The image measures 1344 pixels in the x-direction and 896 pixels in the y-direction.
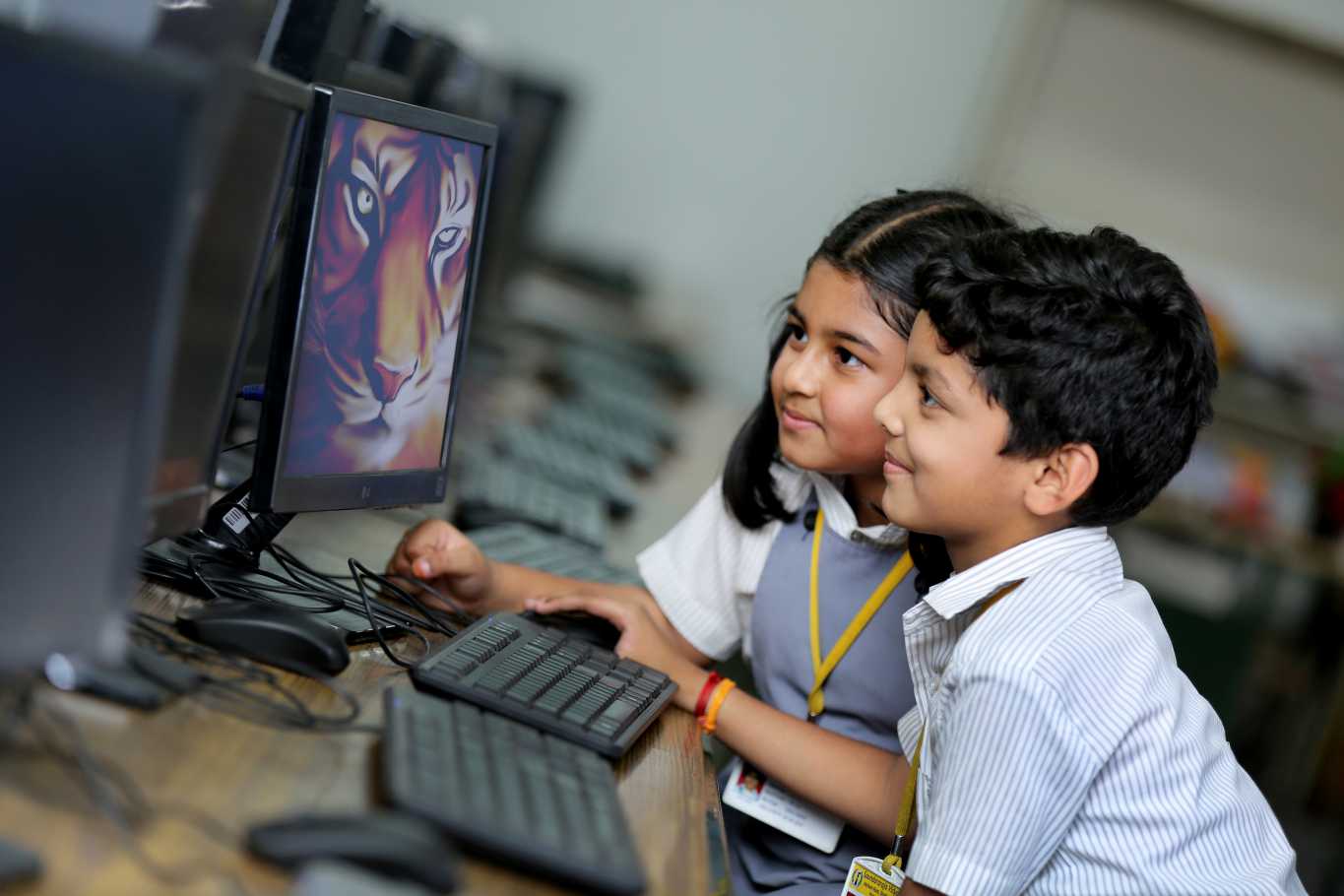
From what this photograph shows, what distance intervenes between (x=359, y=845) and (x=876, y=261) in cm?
98

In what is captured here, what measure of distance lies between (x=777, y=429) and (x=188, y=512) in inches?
31.9

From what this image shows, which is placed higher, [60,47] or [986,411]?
[60,47]

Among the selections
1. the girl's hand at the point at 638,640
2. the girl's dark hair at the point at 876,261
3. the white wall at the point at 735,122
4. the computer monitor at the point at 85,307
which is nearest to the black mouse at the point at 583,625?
the girl's hand at the point at 638,640

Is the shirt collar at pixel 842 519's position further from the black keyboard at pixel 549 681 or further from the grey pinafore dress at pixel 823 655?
the black keyboard at pixel 549 681

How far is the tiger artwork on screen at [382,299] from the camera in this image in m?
1.18

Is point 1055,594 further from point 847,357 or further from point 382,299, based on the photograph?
point 382,299

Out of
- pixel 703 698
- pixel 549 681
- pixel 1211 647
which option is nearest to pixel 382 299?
pixel 549 681

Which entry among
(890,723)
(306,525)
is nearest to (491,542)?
(306,525)

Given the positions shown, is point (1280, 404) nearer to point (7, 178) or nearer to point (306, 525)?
point (306, 525)

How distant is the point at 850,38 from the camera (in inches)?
201

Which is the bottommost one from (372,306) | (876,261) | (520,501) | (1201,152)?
(520,501)

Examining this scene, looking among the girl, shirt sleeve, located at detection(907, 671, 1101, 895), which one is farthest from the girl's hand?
shirt sleeve, located at detection(907, 671, 1101, 895)

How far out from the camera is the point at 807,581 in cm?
160

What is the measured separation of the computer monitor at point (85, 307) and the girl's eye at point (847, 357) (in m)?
0.92
